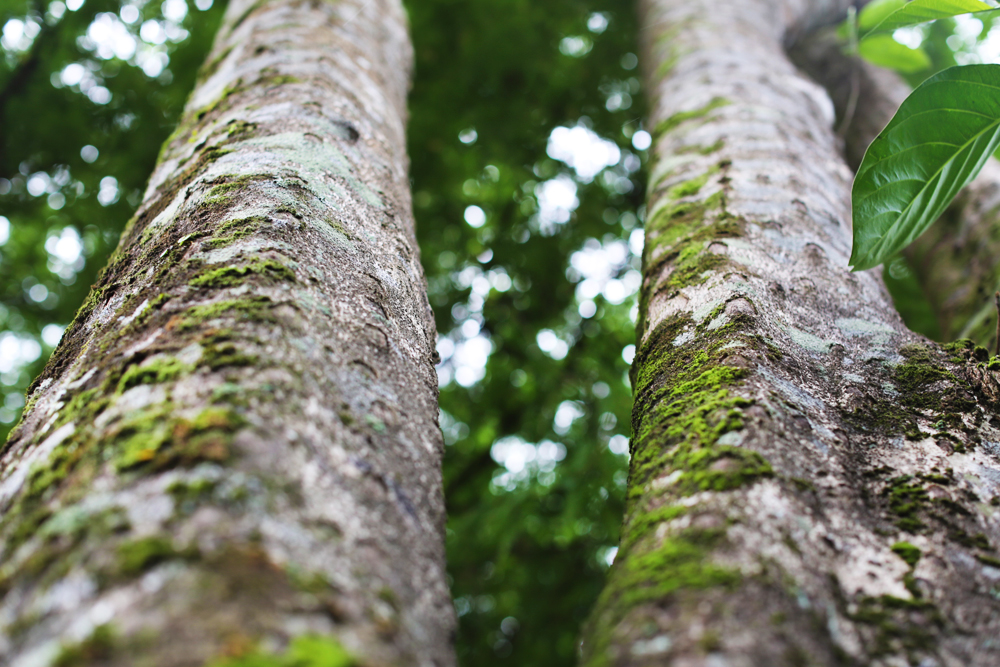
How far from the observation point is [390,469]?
950 millimetres

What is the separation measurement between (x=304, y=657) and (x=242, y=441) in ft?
1.03

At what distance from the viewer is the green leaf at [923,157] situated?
126 centimetres

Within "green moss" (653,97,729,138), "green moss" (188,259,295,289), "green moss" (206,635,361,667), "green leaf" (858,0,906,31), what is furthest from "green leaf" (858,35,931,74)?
"green moss" (206,635,361,667)

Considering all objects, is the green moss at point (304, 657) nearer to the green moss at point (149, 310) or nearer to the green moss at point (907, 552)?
the green moss at point (149, 310)

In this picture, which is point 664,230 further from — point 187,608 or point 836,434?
point 187,608

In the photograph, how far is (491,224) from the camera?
5.53 meters

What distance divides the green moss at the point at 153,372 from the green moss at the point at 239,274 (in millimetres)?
180

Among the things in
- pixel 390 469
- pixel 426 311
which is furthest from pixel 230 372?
pixel 426 311

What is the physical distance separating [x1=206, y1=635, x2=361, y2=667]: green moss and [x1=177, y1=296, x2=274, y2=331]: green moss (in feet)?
1.80

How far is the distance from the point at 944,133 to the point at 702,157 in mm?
827

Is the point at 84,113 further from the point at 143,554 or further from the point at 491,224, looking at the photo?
the point at 143,554

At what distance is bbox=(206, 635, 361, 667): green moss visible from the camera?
586 mm

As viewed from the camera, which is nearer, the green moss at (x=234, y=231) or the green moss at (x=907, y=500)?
the green moss at (x=907, y=500)

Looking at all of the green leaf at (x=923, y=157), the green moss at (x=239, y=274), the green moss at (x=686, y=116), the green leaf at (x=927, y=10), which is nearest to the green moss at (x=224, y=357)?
the green moss at (x=239, y=274)
